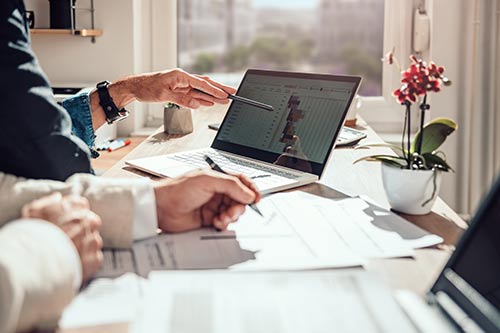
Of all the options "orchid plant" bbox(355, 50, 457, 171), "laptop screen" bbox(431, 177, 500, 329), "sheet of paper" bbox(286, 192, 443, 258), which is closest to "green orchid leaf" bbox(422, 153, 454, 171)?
"orchid plant" bbox(355, 50, 457, 171)

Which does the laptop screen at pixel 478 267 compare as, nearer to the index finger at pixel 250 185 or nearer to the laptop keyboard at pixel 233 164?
the index finger at pixel 250 185

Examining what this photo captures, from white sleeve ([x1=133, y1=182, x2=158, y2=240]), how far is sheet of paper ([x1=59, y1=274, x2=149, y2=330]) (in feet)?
0.45

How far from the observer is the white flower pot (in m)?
1.08

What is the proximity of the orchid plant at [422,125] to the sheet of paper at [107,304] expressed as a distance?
20.4 inches

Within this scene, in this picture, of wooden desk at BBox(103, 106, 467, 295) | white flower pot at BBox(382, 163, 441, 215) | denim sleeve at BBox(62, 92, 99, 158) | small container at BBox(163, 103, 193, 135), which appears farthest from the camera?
small container at BBox(163, 103, 193, 135)

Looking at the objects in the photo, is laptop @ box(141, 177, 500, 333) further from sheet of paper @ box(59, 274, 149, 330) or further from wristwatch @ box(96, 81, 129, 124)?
wristwatch @ box(96, 81, 129, 124)

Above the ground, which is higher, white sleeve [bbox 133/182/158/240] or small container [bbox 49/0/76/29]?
small container [bbox 49/0/76/29]

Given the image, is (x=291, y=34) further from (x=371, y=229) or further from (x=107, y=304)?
(x=107, y=304)

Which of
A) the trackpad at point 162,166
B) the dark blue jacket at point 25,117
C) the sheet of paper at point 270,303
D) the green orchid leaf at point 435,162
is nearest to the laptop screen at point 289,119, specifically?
the trackpad at point 162,166

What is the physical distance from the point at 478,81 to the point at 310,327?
79.9 inches

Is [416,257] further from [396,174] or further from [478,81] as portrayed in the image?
[478,81]

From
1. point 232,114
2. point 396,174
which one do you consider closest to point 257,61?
point 232,114

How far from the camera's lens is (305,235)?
3.17 ft

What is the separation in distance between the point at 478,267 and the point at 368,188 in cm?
56
